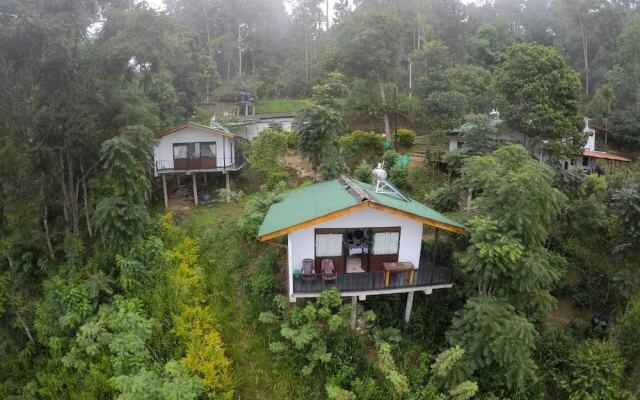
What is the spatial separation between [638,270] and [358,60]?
21.1 m

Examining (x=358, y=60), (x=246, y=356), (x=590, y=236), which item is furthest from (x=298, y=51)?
(x=246, y=356)

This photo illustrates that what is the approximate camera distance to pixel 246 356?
42.5 feet

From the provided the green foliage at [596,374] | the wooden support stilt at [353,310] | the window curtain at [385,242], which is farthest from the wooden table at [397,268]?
the green foliage at [596,374]

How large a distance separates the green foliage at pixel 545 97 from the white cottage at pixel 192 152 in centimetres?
1604

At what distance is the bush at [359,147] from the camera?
1045 inches

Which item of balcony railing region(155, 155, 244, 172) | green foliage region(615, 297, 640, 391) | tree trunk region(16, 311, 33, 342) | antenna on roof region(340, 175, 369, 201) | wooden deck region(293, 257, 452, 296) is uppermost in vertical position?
antenna on roof region(340, 175, 369, 201)

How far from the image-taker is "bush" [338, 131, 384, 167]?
26.5 metres

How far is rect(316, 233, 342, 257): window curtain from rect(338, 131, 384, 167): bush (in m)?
13.4

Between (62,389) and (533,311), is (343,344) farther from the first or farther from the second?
(62,389)

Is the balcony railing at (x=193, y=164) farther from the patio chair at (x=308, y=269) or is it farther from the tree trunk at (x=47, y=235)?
the patio chair at (x=308, y=269)

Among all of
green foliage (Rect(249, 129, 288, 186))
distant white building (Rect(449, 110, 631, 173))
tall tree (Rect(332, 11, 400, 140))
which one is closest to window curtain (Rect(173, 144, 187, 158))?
green foliage (Rect(249, 129, 288, 186))

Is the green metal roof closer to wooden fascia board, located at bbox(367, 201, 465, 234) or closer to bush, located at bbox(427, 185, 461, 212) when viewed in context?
wooden fascia board, located at bbox(367, 201, 465, 234)

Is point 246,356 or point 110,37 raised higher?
point 110,37

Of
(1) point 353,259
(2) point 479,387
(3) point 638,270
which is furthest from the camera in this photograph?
(3) point 638,270
